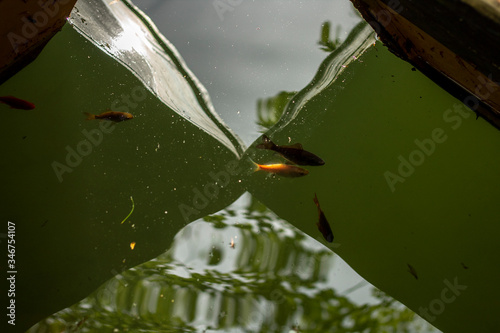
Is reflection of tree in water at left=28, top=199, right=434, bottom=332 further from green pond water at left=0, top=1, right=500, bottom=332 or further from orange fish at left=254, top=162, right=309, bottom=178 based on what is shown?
orange fish at left=254, top=162, right=309, bottom=178

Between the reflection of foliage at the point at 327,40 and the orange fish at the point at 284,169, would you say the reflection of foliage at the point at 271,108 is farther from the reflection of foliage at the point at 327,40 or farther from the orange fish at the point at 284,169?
the reflection of foliage at the point at 327,40

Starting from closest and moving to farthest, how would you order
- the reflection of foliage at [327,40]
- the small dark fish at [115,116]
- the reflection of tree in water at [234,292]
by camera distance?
the reflection of tree in water at [234,292], the small dark fish at [115,116], the reflection of foliage at [327,40]

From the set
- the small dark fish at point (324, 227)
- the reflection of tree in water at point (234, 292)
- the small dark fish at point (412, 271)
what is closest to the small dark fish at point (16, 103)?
the reflection of tree in water at point (234, 292)

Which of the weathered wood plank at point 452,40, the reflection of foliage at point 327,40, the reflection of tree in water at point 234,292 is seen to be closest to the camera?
the weathered wood plank at point 452,40

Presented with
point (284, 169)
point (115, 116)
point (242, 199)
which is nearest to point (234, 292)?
point (242, 199)

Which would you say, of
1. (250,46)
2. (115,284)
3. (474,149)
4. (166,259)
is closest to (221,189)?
(166,259)

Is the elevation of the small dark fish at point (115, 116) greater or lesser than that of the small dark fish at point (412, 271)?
greater

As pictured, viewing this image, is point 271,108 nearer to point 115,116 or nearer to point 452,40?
point 115,116

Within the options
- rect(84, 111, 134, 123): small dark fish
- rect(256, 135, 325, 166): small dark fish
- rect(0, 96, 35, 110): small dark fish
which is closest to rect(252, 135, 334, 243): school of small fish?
rect(256, 135, 325, 166): small dark fish
